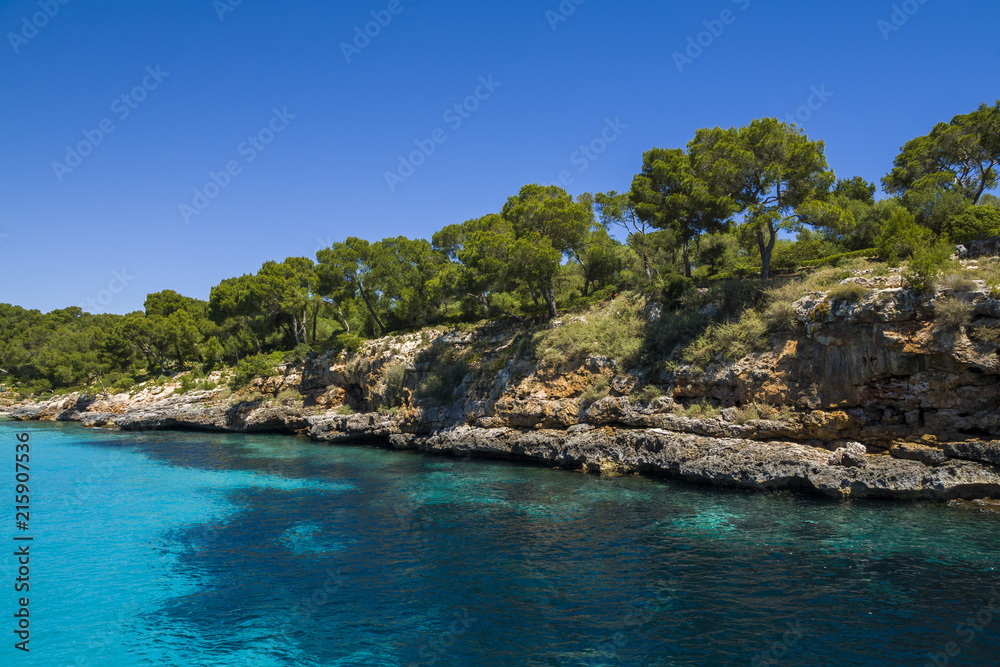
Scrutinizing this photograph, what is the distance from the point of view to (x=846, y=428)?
20609 millimetres

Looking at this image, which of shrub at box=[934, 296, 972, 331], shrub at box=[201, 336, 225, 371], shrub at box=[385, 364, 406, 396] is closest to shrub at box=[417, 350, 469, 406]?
shrub at box=[385, 364, 406, 396]

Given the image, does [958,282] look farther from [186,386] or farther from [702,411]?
[186,386]

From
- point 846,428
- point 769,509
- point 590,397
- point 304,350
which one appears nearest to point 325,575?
point 769,509

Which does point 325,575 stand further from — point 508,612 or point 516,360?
point 516,360

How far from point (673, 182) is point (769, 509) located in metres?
20.8

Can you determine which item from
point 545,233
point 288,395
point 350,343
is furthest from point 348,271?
point 545,233

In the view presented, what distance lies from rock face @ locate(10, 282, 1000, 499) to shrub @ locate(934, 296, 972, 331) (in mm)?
176

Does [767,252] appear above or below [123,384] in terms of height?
above

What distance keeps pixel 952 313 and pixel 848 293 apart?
133 inches

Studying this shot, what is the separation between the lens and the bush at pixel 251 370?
4750cm

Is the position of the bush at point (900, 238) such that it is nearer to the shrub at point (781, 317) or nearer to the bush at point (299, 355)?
the shrub at point (781, 317)

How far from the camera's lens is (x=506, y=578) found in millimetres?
13227

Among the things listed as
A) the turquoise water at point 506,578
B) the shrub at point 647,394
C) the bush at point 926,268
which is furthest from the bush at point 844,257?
the turquoise water at point 506,578

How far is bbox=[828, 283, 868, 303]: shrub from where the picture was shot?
21.0 metres
